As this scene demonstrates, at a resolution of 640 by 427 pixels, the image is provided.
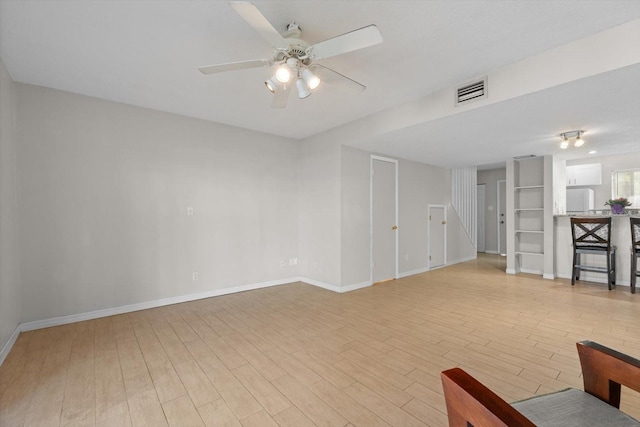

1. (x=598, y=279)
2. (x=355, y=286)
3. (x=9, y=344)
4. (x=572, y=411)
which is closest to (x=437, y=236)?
(x=598, y=279)

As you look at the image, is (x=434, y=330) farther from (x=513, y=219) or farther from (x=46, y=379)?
(x=513, y=219)

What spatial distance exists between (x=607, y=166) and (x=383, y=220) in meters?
5.67

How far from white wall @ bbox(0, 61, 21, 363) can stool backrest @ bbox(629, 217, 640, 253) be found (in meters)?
7.65

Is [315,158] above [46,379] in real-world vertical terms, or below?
above

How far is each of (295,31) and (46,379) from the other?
128 inches

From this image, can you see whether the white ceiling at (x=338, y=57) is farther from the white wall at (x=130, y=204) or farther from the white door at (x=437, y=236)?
the white door at (x=437, y=236)

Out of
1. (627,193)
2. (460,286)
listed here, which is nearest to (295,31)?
(460,286)

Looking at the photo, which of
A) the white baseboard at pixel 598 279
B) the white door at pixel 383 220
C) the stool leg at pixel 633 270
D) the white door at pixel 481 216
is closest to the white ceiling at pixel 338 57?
the white door at pixel 383 220

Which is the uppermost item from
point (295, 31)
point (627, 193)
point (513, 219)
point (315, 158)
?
point (295, 31)

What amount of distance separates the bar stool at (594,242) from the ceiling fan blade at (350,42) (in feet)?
16.2

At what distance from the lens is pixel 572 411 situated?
3.40 feet

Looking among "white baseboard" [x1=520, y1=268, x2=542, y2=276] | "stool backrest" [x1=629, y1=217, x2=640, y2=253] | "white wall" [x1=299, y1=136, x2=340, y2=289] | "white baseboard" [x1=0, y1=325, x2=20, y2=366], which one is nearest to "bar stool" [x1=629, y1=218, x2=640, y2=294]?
"stool backrest" [x1=629, y1=217, x2=640, y2=253]

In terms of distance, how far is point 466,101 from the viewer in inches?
115

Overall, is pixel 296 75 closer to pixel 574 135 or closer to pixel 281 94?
pixel 281 94
